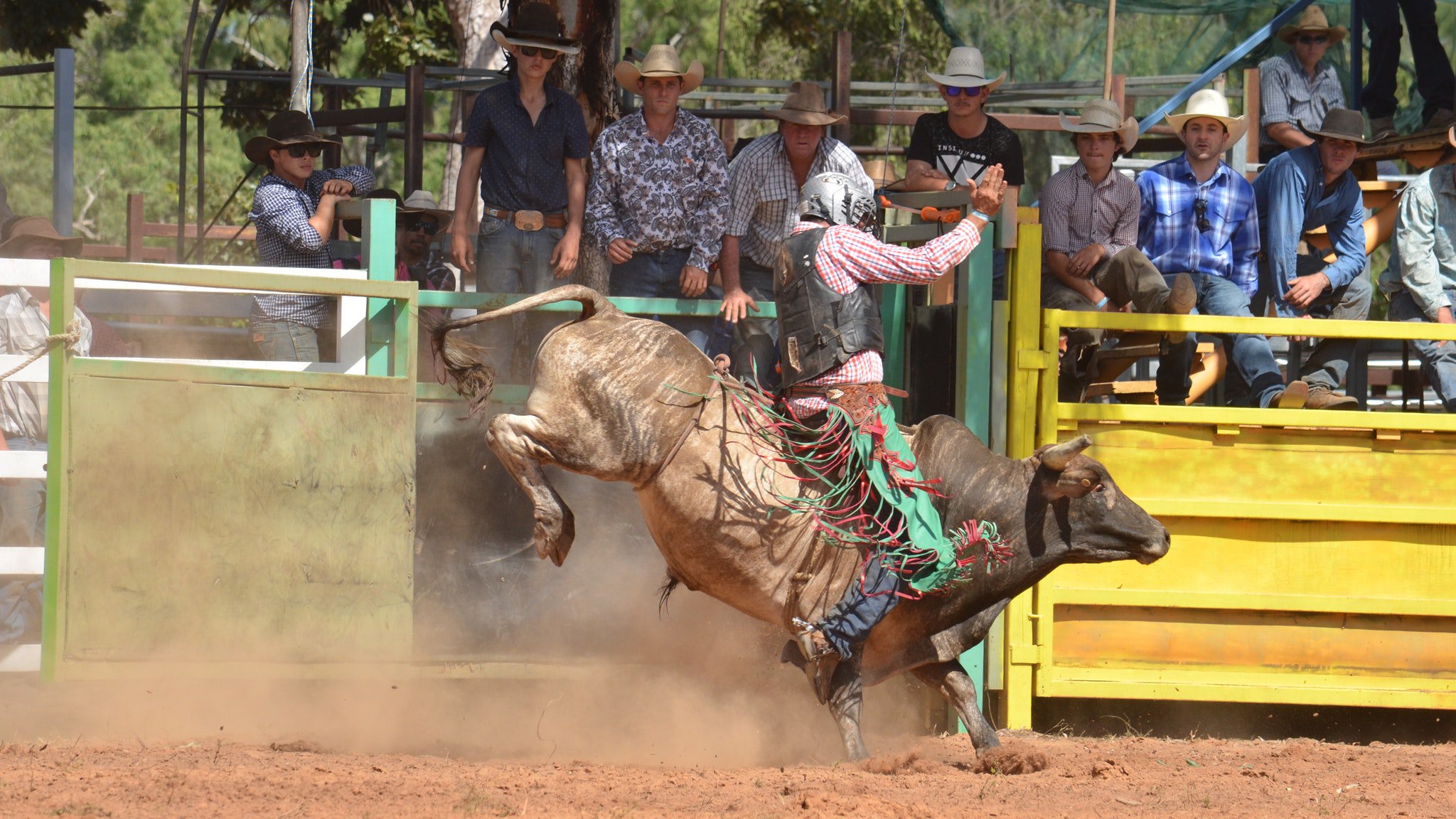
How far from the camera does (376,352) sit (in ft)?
22.0

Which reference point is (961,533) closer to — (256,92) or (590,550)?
(590,550)

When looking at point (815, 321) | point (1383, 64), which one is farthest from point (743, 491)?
point (1383, 64)

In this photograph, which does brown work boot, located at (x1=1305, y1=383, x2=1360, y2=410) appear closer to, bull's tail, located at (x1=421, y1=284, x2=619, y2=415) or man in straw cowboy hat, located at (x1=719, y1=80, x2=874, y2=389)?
man in straw cowboy hat, located at (x1=719, y1=80, x2=874, y2=389)

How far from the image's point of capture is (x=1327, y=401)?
7.17 m

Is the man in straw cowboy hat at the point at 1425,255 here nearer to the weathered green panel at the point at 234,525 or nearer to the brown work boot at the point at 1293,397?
the brown work boot at the point at 1293,397

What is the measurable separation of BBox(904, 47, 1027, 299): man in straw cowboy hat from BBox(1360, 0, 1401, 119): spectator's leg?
325cm

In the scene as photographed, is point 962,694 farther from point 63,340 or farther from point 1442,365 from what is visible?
point 63,340

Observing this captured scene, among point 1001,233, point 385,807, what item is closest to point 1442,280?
point 1001,233

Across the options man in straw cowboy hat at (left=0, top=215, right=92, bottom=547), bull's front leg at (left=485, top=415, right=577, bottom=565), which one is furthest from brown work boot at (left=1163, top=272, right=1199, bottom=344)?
man in straw cowboy hat at (left=0, top=215, right=92, bottom=547)

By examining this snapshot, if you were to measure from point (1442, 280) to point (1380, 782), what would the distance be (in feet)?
10.8

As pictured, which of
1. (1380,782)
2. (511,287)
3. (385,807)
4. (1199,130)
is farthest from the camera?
(1199,130)

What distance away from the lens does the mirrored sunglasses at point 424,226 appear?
9.20m

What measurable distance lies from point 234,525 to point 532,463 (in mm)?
1376

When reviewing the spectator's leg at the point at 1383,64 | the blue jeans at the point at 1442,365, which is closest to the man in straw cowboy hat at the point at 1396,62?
the spectator's leg at the point at 1383,64
